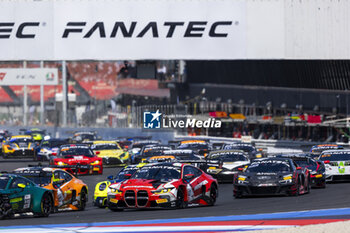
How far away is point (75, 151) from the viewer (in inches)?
1474

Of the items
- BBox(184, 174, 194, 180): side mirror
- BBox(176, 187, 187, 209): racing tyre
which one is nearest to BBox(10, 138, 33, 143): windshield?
BBox(184, 174, 194, 180): side mirror

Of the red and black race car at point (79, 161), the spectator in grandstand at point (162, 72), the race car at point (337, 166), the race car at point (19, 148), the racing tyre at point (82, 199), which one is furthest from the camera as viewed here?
the spectator in grandstand at point (162, 72)

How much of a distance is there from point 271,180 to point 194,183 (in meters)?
3.72

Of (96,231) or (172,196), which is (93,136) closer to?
(172,196)

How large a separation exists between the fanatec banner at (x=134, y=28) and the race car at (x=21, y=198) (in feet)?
39.6

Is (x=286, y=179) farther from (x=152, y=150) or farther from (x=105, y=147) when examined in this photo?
(x=105, y=147)

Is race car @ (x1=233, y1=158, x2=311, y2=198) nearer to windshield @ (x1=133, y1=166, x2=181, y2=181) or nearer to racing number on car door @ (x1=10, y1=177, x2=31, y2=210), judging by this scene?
windshield @ (x1=133, y1=166, x2=181, y2=181)

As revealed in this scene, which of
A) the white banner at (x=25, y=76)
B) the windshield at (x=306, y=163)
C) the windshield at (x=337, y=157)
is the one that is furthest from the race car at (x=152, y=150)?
the windshield at (x=306, y=163)

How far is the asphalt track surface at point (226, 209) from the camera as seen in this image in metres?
17.9

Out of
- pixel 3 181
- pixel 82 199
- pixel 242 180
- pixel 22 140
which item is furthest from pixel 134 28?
pixel 22 140

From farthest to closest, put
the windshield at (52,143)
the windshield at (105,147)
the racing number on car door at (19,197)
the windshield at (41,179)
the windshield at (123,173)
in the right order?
the windshield at (52,143) < the windshield at (105,147) < the windshield at (123,173) < the windshield at (41,179) < the racing number on car door at (19,197)

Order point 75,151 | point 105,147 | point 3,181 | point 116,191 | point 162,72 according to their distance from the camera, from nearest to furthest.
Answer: point 3,181, point 116,191, point 75,151, point 105,147, point 162,72

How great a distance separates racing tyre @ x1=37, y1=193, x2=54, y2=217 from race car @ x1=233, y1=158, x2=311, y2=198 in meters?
6.08

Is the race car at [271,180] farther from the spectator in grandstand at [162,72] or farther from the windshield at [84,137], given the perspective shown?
the spectator in grandstand at [162,72]
